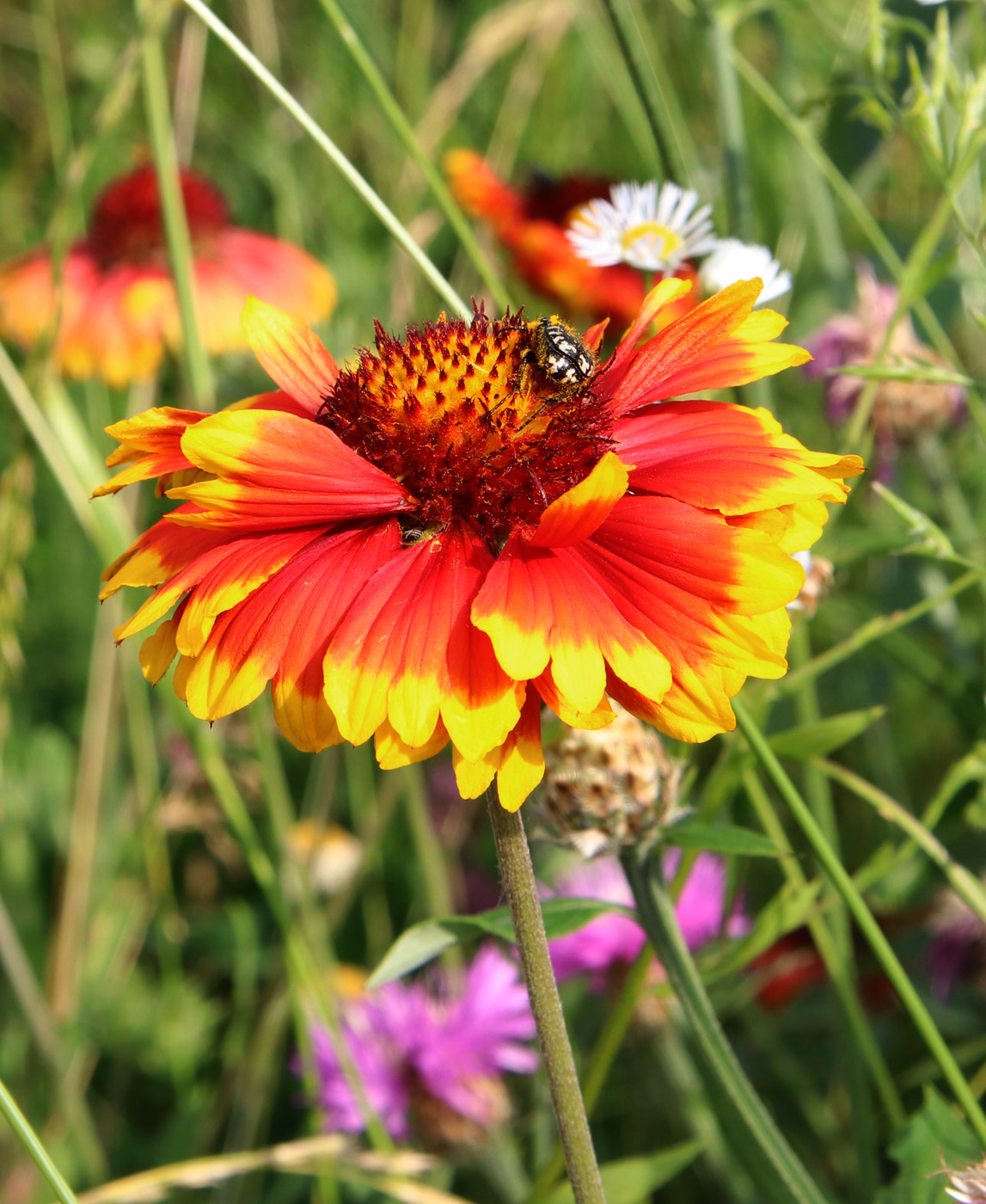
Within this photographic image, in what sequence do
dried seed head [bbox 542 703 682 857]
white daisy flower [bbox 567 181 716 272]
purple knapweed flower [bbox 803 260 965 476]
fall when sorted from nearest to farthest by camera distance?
dried seed head [bbox 542 703 682 857] < white daisy flower [bbox 567 181 716 272] < purple knapweed flower [bbox 803 260 965 476]

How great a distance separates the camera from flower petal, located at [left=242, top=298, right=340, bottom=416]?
633mm

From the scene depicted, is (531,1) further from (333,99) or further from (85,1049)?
(85,1049)

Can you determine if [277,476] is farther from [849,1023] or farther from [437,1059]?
[437,1059]

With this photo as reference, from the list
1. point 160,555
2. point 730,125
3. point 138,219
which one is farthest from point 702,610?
point 138,219

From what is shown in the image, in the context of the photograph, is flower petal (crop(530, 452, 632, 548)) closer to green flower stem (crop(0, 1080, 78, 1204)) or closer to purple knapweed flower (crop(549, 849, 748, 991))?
green flower stem (crop(0, 1080, 78, 1204))

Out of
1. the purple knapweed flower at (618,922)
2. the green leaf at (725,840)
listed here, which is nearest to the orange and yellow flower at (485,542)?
the green leaf at (725,840)

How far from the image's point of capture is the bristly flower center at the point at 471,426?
0.57m

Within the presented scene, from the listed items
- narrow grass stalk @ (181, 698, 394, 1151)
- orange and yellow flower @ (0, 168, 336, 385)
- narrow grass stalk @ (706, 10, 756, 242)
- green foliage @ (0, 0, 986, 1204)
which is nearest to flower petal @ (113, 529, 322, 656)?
green foliage @ (0, 0, 986, 1204)

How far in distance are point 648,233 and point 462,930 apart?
0.48m

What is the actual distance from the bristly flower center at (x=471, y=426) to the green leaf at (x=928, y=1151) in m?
0.41

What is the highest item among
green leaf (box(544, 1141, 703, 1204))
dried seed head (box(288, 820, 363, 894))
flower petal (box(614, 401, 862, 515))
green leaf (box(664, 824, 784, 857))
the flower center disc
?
the flower center disc

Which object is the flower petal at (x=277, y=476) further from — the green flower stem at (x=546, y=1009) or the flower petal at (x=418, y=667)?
the green flower stem at (x=546, y=1009)

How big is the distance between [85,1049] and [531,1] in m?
1.45

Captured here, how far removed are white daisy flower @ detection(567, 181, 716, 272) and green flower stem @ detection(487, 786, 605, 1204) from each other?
45 cm
